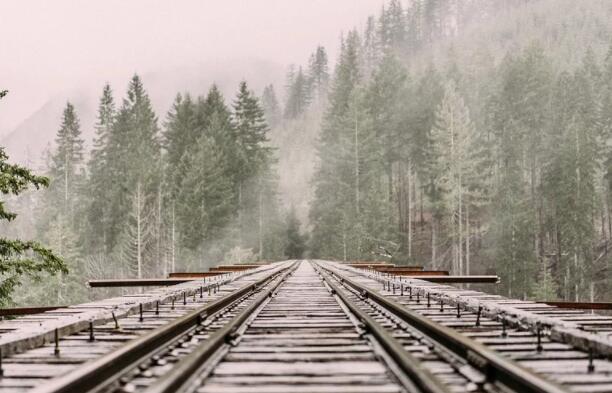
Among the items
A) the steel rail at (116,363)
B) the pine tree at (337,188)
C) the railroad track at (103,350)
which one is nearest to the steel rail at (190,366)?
the railroad track at (103,350)

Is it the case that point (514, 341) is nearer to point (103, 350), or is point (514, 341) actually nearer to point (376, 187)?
point (103, 350)

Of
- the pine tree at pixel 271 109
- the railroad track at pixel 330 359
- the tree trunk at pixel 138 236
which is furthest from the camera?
the pine tree at pixel 271 109

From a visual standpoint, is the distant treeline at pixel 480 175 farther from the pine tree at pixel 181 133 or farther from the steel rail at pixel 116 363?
the steel rail at pixel 116 363

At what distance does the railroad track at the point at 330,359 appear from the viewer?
3.85 meters

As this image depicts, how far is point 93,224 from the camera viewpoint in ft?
204

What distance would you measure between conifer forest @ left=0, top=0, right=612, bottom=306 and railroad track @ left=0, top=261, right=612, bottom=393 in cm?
3792

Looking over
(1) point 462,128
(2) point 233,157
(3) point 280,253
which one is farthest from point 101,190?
(1) point 462,128

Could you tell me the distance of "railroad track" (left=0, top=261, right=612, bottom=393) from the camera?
12.6 ft

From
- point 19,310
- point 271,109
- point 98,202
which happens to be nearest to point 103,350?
point 19,310

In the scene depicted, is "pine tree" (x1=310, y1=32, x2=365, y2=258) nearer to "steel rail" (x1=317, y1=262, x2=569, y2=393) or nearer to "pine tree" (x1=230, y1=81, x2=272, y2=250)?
"pine tree" (x1=230, y1=81, x2=272, y2=250)

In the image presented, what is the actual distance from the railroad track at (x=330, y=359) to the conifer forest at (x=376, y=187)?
37917mm

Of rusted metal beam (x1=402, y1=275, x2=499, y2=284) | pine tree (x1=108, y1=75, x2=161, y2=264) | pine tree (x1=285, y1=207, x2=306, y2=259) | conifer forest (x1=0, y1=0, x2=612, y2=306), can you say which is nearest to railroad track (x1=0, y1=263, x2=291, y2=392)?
rusted metal beam (x1=402, y1=275, x2=499, y2=284)

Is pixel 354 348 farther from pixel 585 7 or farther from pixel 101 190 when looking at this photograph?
pixel 585 7

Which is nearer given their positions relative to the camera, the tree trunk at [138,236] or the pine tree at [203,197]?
the tree trunk at [138,236]
